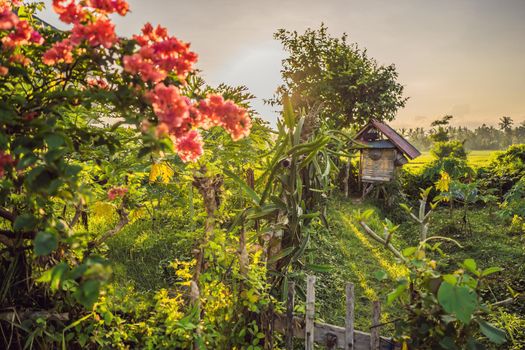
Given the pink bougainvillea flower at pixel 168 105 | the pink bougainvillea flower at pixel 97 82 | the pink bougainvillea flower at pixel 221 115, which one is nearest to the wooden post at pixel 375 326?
the pink bougainvillea flower at pixel 221 115

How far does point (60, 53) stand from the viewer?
4.72ft

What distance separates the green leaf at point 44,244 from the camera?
1044mm

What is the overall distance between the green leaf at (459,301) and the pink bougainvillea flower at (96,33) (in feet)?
6.05

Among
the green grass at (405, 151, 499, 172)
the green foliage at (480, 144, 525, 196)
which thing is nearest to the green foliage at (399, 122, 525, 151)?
the green grass at (405, 151, 499, 172)

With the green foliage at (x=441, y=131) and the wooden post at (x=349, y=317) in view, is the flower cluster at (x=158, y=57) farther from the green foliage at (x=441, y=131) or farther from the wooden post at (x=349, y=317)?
the green foliage at (x=441, y=131)

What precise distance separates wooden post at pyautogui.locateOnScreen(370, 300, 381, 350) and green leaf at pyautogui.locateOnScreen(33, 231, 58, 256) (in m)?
2.07

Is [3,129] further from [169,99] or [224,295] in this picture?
[224,295]

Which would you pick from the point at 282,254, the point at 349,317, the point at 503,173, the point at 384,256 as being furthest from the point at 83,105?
the point at 503,173

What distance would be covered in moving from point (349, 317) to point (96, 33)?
2385mm

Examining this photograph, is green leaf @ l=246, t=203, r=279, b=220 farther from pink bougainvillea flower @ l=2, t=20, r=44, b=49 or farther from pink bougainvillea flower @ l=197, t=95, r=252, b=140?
pink bougainvillea flower @ l=2, t=20, r=44, b=49

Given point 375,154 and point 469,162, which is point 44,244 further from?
point 469,162

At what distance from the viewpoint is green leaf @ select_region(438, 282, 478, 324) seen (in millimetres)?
1632

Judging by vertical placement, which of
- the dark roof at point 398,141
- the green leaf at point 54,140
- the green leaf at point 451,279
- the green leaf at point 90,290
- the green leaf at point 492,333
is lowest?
the green leaf at point 492,333

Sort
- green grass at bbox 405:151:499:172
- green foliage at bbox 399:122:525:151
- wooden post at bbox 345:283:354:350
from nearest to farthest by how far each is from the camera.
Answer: wooden post at bbox 345:283:354:350 < green grass at bbox 405:151:499:172 < green foliage at bbox 399:122:525:151
